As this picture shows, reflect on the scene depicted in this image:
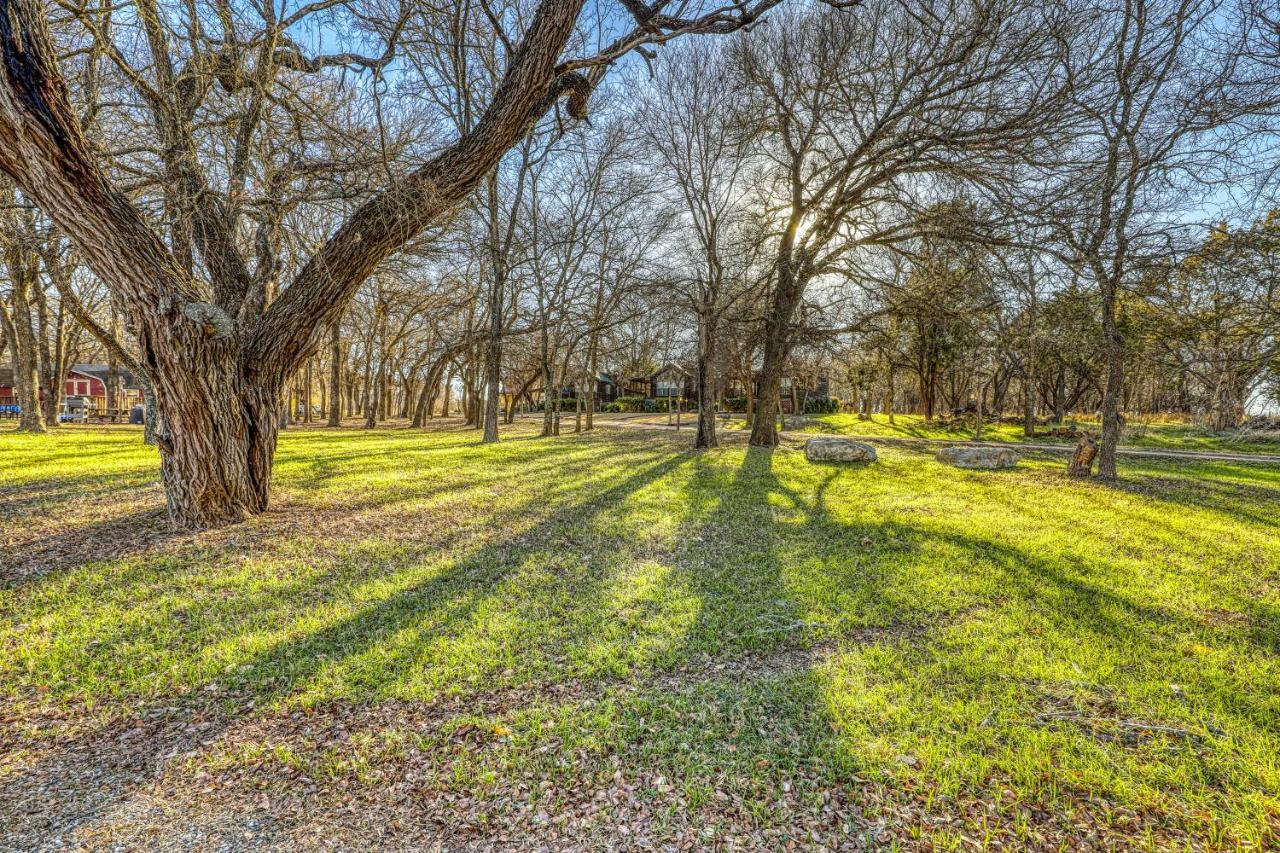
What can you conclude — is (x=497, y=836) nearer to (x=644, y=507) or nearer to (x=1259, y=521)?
(x=644, y=507)

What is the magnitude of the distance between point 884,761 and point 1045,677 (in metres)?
1.54

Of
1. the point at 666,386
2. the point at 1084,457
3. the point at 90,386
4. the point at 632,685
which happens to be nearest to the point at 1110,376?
the point at 1084,457

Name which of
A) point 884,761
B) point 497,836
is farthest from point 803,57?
point 497,836

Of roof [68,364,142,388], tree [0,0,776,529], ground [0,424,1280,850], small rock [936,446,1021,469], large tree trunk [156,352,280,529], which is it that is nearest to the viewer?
ground [0,424,1280,850]

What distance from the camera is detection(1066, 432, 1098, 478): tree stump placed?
34.8ft

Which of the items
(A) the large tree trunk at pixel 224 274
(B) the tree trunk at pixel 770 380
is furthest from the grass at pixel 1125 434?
(A) the large tree trunk at pixel 224 274

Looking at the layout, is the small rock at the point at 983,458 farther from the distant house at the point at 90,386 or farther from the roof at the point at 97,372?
the roof at the point at 97,372

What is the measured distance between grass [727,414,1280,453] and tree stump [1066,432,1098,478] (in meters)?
5.20

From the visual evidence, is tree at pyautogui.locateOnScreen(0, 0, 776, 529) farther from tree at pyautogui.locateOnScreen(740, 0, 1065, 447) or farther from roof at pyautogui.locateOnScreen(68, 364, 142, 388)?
roof at pyautogui.locateOnScreen(68, 364, 142, 388)

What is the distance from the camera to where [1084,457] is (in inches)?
419

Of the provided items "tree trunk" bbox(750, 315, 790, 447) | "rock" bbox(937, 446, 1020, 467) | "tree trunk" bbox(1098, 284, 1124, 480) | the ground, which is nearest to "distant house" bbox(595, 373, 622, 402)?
"tree trunk" bbox(750, 315, 790, 447)

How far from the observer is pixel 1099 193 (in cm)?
834

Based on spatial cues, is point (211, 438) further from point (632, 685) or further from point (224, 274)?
point (632, 685)

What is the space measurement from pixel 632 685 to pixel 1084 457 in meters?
12.1
